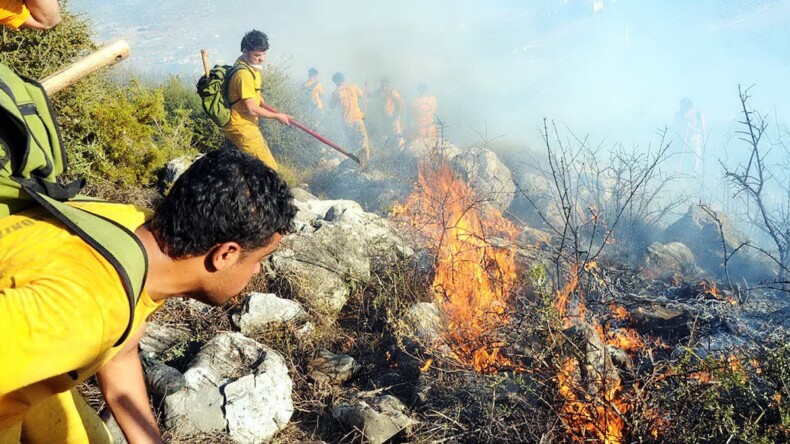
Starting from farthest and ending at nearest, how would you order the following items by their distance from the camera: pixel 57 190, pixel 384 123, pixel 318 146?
pixel 384 123, pixel 318 146, pixel 57 190

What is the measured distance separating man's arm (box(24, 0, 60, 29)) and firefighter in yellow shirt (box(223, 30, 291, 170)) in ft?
11.0

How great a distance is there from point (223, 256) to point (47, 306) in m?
0.51

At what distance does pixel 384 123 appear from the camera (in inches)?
621

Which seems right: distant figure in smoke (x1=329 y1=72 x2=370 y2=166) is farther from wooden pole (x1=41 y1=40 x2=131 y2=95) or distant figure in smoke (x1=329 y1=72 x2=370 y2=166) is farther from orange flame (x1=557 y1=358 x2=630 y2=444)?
orange flame (x1=557 y1=358 x2=630 y2=444)

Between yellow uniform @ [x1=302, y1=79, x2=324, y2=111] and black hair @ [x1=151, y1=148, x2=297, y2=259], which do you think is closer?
black hair @ [x1=151, y1=148, x2=297, y2=259]

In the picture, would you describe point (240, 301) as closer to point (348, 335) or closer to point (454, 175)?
point (348, 335)

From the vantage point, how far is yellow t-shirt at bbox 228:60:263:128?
5824 millimetres

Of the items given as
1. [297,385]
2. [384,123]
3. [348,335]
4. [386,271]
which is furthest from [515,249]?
[384,123]

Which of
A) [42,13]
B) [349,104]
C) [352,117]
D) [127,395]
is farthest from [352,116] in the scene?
[127,395]

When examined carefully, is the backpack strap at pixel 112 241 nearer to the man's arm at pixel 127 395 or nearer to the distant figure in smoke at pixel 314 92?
the man's arm at pixel 127 395

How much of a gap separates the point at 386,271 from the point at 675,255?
5.24 meters

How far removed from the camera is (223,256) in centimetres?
147

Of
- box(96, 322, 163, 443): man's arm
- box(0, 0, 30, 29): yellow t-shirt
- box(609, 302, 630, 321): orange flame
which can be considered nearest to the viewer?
box(96, 322, 163, 443): man's arm

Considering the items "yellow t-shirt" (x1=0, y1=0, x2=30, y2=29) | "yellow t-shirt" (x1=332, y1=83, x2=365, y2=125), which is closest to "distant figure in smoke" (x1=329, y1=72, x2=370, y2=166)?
"yellow t-shirt" (x1=332, y1=83, x2=365, y2=125)
